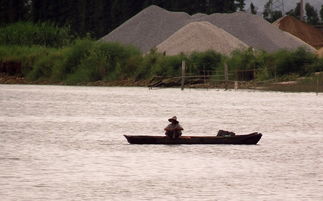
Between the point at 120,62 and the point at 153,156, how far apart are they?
52.4m

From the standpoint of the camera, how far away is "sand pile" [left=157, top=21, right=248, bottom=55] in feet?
260

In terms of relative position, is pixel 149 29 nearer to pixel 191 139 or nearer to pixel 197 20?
pixel 197 20

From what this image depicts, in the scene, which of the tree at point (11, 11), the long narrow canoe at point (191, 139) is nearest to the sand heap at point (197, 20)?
the tree at point (11, 11)

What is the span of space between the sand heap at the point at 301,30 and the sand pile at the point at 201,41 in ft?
90.3

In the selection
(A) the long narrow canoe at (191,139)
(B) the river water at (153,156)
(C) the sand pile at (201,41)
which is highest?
(C) the sand pile at (201,41)

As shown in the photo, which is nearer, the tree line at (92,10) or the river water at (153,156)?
the river water at (153,156)

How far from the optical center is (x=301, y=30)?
111 metres

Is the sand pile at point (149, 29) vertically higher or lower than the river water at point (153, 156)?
higher

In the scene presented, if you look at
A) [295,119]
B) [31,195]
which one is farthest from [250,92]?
[31,195]

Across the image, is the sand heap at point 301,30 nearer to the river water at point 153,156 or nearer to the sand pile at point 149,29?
the sand pile at point 149,29

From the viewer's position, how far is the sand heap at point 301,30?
108394mm

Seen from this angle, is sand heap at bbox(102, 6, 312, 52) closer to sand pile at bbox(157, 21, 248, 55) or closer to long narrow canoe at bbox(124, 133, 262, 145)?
sand pile at bbox(157, 21, 248, 55)

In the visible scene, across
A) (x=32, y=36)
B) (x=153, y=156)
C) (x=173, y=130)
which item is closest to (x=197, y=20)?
(x=32, y=36)

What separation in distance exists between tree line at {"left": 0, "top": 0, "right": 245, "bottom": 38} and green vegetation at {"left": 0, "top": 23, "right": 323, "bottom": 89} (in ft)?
77.3
